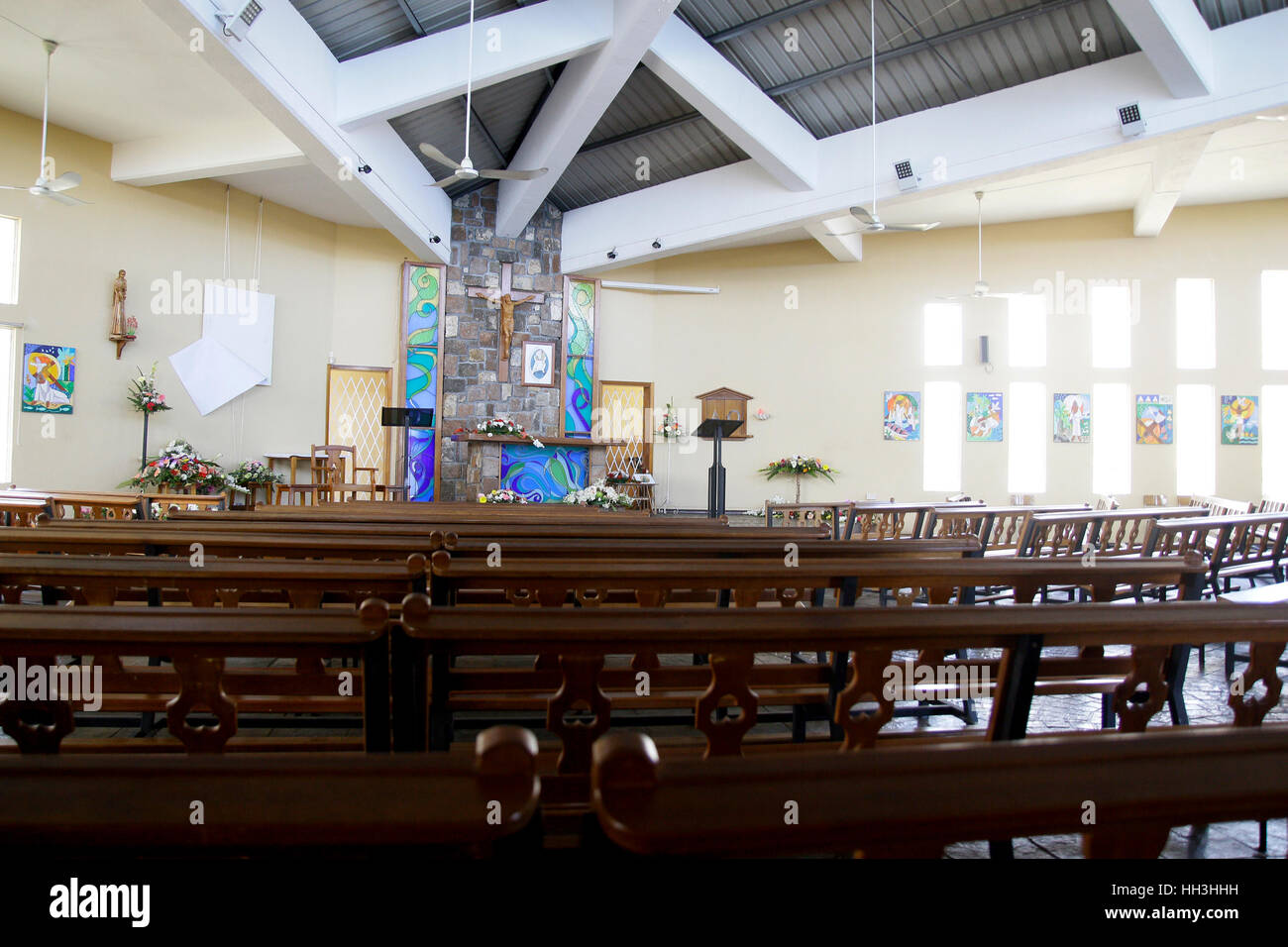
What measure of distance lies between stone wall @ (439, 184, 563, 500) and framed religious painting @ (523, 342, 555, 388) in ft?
0.22

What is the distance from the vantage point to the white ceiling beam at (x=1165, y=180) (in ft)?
27.5

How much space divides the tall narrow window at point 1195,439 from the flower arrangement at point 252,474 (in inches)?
495

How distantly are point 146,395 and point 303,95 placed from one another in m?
4.08

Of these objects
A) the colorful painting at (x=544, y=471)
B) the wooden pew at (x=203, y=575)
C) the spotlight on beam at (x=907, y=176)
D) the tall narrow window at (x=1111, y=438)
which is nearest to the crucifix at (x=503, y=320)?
the colorful painting at (x=544, y=471)

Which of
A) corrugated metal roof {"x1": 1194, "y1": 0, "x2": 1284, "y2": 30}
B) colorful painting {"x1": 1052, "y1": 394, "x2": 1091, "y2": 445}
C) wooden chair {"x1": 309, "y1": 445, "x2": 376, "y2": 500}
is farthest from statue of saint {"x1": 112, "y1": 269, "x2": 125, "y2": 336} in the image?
colorful painting {"x1": 1052, "y1": 394, "x2": 1091, "y2": 445}

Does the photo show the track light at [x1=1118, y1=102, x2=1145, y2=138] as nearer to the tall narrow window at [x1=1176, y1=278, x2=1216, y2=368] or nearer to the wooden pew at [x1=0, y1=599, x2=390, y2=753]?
the tall narrow window at [x1=1176, y1=278, x2=1216, y2=368]

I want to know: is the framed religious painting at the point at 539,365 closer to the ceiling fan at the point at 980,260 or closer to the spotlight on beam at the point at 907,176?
the spotlight on beam at the point at 907,176

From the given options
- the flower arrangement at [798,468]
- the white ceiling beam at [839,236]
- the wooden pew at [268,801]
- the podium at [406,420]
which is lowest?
the wooden pew at [268,801]

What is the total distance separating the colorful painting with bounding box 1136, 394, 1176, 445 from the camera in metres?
11.4

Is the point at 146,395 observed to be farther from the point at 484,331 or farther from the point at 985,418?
the point at 985,418

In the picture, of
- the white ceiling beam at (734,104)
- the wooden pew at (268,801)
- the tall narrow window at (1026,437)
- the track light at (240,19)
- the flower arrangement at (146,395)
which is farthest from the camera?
the tall narrow window at (1026,437)

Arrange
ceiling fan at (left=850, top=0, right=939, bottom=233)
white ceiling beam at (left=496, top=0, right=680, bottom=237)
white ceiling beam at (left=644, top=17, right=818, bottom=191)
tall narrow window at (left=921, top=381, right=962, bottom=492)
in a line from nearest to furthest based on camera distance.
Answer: white ceiling beam at (left=496, top=0, right=680, bottom=237) → ceiling fan at (left=850, top=0, right=939, bottom=233) → white ceiling beam at (left=644, top=17, right=818, bottom=191) → tall narrow window at (left=921, top=381, right=962, bottom=492)

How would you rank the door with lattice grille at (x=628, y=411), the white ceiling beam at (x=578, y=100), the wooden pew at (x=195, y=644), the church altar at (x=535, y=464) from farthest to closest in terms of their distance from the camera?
the door with lattice grille at (x=628, y=411) → the church altar at (x=535, y=464) → the white ceiling beam at (x=578, y=100) → the wooden pew at (x=195, y=644)
